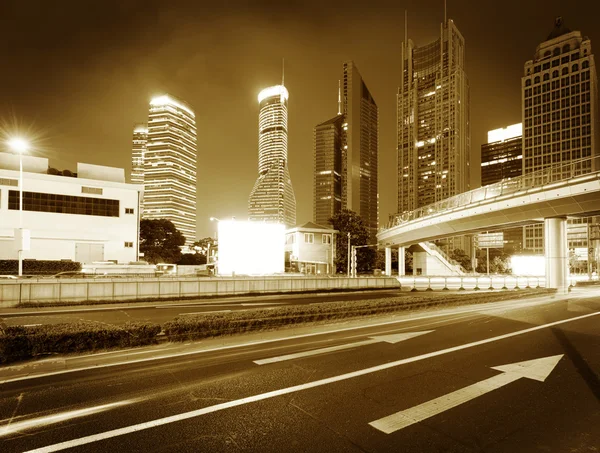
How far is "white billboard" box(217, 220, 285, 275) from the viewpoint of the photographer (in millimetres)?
38125

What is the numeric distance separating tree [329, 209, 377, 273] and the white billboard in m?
27.5

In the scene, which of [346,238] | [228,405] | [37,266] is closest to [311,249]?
[346,238]

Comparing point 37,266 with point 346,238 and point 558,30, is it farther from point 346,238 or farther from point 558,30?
point 558,30

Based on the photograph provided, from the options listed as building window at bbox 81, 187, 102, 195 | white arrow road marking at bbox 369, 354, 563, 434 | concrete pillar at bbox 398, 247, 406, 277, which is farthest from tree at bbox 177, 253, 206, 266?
white arrow road marking at bbox 369, 354, 563, 434

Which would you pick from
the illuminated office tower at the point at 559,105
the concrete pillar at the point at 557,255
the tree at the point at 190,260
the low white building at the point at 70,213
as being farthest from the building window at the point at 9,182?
the illuminated office tower at the point at 559,105

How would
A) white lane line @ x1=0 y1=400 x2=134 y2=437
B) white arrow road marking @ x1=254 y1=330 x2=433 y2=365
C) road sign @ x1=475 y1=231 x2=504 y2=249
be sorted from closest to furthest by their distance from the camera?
white lane line @ x1=0 y1=400 x2=134 y2=437 → white arrow road marking @ x1=254 y1=330 x2=433 y2=365 → road sign @ x1=475 y1=231 x2=504 y2=249

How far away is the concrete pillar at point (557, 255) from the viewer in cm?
3064

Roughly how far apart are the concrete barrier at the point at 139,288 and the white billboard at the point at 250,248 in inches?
309

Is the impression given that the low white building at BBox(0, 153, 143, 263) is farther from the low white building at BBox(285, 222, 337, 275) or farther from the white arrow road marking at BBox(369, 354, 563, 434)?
the white arrow road marking at BBox(369, 354, 563, 434)

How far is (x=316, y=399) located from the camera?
6.22 meters

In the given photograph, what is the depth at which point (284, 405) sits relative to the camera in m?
5.95

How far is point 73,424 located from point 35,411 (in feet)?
3.34

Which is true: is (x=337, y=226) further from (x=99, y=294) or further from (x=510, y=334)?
(x=510, y=334)

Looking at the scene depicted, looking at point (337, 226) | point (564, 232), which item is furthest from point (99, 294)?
point (337, 226)
